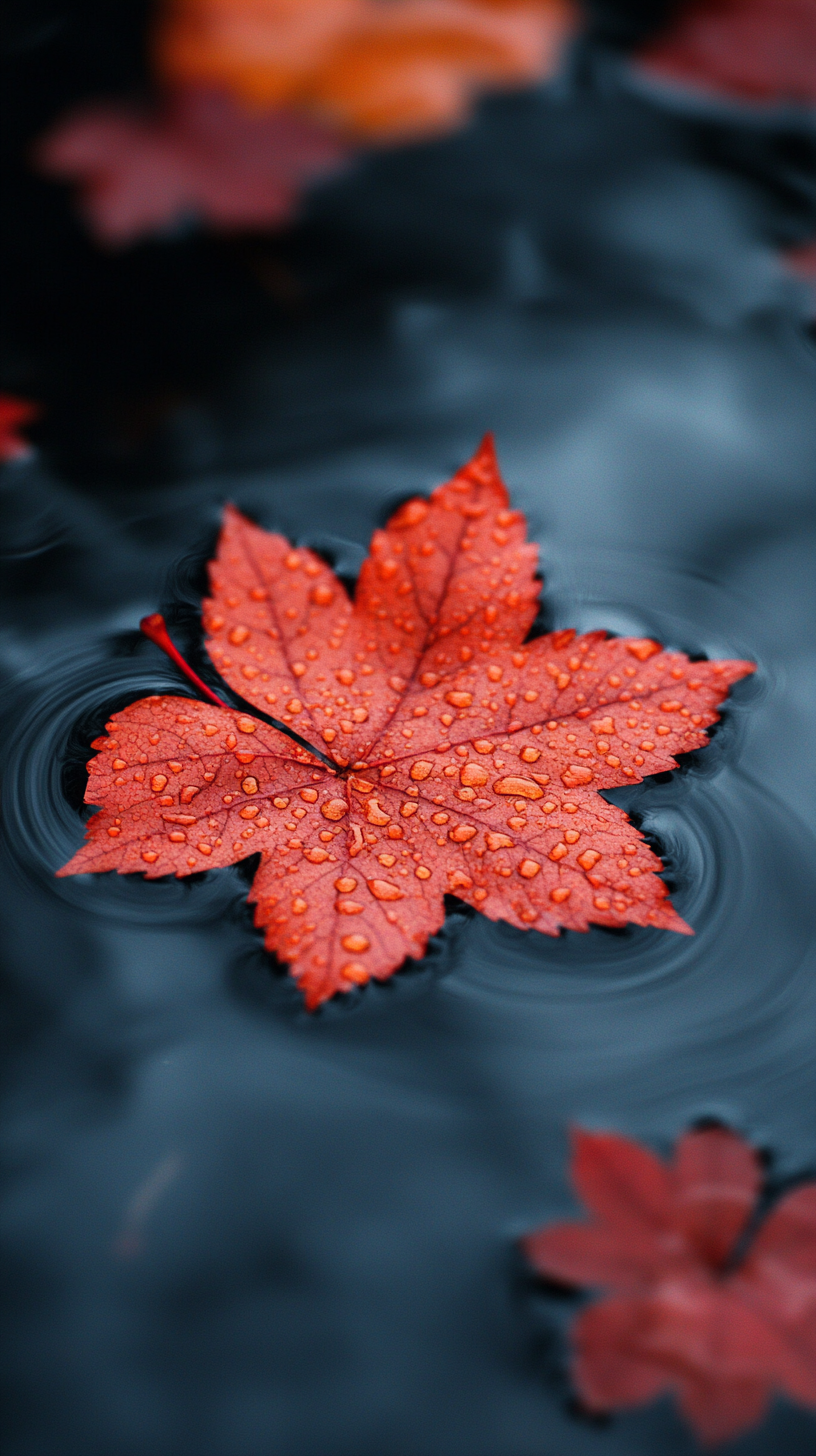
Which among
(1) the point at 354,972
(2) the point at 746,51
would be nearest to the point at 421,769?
(1) the point at 354,972

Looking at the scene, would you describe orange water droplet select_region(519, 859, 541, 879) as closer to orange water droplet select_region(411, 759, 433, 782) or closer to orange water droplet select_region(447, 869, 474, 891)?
orange water droplet select_region(447, 869, 474, 891)

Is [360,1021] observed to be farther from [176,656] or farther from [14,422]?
[14,422]

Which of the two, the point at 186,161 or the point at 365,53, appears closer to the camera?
the point at 186,161

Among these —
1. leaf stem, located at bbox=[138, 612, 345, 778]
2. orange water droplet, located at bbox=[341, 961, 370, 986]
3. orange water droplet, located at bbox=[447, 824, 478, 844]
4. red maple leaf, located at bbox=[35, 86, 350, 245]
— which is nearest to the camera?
orange water droplet, located at bbox=[341, 961, 370, 986]

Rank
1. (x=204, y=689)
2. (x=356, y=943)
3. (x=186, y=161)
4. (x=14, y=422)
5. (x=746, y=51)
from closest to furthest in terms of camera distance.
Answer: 1. (x=356, y=943)
2. (x=204, y=689)
3. (x=14, y=422)
4. (x=186, y=161)
5. (x=746, y=51)

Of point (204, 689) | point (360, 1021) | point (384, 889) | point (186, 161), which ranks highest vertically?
point (186, 161)

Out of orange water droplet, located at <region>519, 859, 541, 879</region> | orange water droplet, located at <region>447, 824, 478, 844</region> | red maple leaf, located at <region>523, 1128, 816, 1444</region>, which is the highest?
orange water droplet, located at <region>447, 824, 478, 844</region>

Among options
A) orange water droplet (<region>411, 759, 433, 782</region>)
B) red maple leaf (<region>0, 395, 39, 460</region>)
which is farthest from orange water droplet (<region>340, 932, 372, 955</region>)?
red maple leaf (<region>0, 395, 39, 460</region>)

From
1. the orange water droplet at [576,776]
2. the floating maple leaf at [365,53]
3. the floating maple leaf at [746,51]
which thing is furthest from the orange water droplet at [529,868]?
the floating maple leaf at [746,51]

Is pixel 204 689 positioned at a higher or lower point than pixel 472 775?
higher
